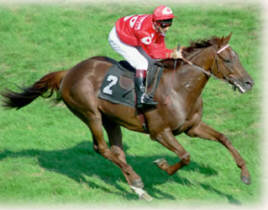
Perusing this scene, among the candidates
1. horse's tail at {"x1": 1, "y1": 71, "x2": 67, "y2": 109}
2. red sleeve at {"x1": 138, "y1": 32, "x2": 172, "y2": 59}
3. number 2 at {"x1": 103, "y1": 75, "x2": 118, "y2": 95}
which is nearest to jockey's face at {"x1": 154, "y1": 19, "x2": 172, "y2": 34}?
red sleeve at {"x1": 138, "y1": 32, "x2": 172, "y2": 59}

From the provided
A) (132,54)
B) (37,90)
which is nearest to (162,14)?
(132,54)

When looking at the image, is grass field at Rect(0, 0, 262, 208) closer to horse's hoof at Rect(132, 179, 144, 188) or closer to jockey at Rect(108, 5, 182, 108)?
horse's hoof at Rect(132, 179, 144, 188)

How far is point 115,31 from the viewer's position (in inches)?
286

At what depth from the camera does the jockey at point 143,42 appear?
6.62 metres

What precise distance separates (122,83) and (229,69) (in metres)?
1.47

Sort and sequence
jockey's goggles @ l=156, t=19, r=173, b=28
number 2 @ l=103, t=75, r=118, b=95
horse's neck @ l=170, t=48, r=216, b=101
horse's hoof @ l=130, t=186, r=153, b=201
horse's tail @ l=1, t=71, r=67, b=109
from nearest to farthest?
jockey's goggles @ l=156, t=19, r=173, b=28 < horse's hoof @ l=130, t=186, r=153, b=201 < horse's neck @ l=170, t=48, r=216, b=101 < number 2 @ l=103, t=75, r=118, b=95 < horse's tail @ l=1, t=71, r=67, b=109

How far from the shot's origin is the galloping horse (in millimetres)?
6645

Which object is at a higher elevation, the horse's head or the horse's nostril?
the horse's head

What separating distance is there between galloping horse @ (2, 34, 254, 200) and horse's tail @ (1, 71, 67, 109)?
585 mm

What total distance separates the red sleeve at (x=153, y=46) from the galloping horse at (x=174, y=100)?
162mm

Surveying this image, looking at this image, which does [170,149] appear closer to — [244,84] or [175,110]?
[175,110]

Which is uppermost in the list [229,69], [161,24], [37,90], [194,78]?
[161,24]

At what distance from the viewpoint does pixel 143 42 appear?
22.0ft

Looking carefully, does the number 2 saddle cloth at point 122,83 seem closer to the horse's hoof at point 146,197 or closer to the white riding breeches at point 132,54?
the white riding breeches at point 132,54
